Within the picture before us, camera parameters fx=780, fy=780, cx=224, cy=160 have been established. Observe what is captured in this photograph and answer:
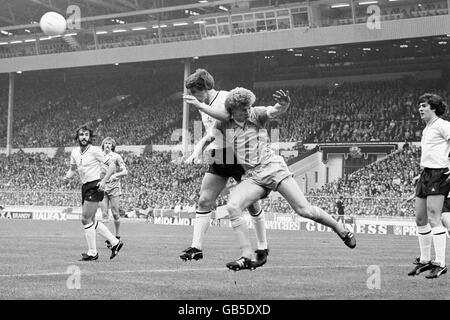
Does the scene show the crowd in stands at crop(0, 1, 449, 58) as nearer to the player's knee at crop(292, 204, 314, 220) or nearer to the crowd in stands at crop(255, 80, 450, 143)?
the crowd in stands at crop(255, 80, 450, 143)

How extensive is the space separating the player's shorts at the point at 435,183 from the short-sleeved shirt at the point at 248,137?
2.30 m

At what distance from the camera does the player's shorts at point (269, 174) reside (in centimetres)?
1023

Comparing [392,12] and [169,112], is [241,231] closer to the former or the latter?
[392,12]

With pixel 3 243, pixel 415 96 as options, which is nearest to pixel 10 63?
pixel 415 96

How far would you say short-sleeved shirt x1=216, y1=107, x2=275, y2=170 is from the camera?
33.8 feet

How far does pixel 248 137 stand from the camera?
33.8 ft

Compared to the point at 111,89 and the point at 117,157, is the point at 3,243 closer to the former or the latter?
the point at 117,157

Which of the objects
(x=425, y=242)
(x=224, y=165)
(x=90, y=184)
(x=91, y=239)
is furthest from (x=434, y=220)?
(x=90, y=184)

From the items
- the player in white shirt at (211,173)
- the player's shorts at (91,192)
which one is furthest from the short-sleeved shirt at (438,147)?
the player's shorts at (91,192)

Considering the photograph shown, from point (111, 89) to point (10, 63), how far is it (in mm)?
8485

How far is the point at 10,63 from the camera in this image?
60.7 m

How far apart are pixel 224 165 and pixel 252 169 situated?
1.31ft

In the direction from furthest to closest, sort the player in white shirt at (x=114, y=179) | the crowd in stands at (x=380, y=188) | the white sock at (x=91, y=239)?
the crowd in stands at (x=380, y=188) → the player in white shirt at (x=114, y=179) → the white sock at (x=91, y=239)

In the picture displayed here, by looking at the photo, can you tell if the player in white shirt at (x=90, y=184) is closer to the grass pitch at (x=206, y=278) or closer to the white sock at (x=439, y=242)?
the grass pitch at (x=206, y=278)
